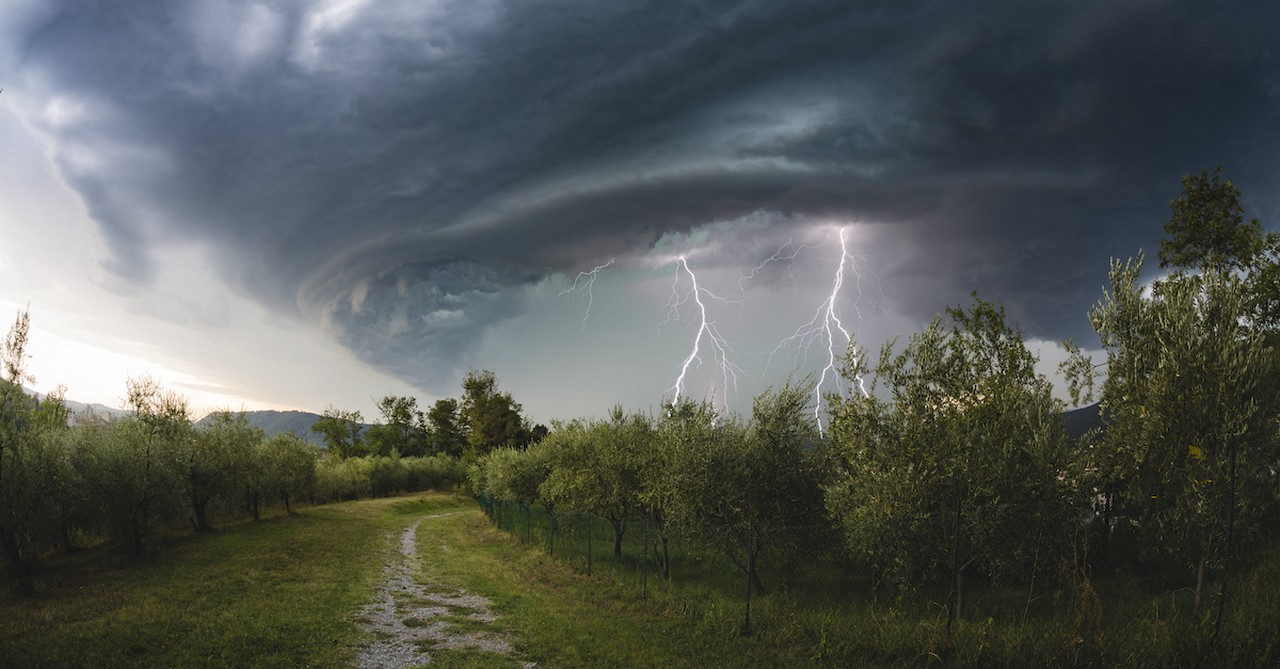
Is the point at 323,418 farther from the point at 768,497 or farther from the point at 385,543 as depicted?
the point at 768,497

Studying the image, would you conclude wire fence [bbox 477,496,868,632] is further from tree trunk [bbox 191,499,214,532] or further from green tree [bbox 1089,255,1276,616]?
tree trunk [bbox 191,499,214,532]

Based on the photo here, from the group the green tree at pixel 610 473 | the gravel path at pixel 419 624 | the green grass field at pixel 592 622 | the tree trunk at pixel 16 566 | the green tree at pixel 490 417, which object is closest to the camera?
the green grass field at pixel 592 622

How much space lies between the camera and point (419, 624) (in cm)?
1605

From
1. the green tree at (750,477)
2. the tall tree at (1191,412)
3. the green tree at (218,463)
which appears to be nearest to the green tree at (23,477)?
the green tree at (218,463)

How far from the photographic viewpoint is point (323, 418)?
111 m

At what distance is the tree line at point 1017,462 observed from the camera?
14422 mm

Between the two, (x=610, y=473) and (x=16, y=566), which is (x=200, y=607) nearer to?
(x=16, y=566)

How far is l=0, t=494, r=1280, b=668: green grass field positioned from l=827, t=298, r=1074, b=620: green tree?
1643 mm

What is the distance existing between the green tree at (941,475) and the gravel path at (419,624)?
10.6 metres

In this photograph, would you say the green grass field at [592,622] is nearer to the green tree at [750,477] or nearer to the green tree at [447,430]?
the green tree at [750,477]

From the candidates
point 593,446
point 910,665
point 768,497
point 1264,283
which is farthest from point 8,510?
point 1264,283

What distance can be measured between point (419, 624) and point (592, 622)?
15.5 feet

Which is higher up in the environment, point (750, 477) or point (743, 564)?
point (750, 477)

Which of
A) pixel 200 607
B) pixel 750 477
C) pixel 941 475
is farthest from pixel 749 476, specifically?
pixel 200 607
